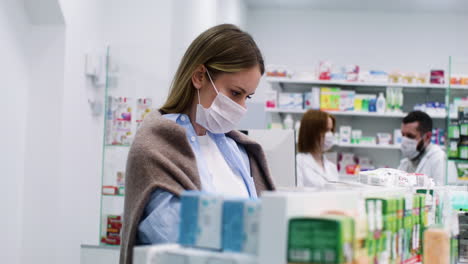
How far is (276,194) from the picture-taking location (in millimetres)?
1155

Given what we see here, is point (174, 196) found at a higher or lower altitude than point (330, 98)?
lower

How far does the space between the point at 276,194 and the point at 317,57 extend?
8.80 m

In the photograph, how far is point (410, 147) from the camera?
538 centimetres

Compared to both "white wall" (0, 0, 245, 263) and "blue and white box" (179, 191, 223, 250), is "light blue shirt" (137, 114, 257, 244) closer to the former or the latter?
"blue and white box" (179, 191, 223, 250)

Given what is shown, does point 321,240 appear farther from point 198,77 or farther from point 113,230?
point 113,230

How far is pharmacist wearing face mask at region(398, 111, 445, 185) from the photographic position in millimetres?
5160

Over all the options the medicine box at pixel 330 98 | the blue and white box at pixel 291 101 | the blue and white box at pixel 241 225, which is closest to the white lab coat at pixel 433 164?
the medicine box at pixel 330 98

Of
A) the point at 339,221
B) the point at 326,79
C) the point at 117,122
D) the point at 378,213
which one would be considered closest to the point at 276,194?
the point at 339,221

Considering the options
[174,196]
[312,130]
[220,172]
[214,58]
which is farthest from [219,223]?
[312,130]

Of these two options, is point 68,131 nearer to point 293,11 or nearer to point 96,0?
point 96,0

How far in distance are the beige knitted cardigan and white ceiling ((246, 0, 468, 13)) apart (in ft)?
25.8

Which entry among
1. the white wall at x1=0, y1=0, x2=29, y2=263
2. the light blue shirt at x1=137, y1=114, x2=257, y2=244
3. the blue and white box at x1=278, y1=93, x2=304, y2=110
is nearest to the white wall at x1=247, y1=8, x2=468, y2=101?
the blue and white box at x1=278, y1=93, x2=304, y2=110

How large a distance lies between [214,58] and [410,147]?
383cm

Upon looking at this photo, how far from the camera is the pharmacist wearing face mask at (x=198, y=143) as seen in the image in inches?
66.7
